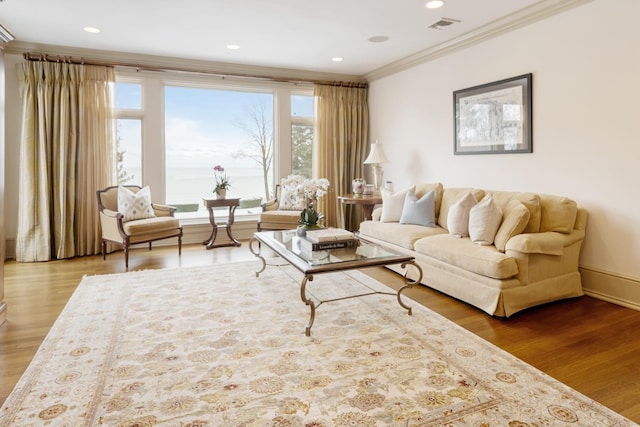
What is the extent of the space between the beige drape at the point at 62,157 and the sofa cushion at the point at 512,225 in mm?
4677

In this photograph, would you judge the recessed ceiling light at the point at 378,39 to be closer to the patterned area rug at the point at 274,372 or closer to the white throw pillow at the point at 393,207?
the white throw pillow at the point at 393,207

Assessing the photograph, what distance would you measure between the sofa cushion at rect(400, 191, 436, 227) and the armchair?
111 inches

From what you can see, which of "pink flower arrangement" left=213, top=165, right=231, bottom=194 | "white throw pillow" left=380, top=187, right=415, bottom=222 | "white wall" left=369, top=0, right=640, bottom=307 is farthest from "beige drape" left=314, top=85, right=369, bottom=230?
"white wall" left=369, top=0, right=640, bottom=307

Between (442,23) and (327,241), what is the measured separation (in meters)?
2.63

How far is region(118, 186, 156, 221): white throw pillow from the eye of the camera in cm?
480

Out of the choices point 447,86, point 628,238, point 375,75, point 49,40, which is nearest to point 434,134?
point 447,86

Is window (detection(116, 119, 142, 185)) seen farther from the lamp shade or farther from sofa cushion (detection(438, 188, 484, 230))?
sofa cushion (detection(438, 188, 484, 230))

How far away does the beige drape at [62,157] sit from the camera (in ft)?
15.6

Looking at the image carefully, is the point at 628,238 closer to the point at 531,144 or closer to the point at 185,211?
the point at 531,144

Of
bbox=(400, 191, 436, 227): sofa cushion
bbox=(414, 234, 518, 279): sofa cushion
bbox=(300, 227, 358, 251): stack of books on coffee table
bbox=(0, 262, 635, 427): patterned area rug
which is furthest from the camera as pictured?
bbox=(400, 191, 436, 227): sofa cushion

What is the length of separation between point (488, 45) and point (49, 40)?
5.02 m

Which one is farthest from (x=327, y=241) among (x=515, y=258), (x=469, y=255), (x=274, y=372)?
(x=515, y=258)

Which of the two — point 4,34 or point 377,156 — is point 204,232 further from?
point 4,34

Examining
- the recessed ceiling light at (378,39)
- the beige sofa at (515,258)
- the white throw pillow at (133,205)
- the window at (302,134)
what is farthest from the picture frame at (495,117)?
the white throw pillow at (133,205)
